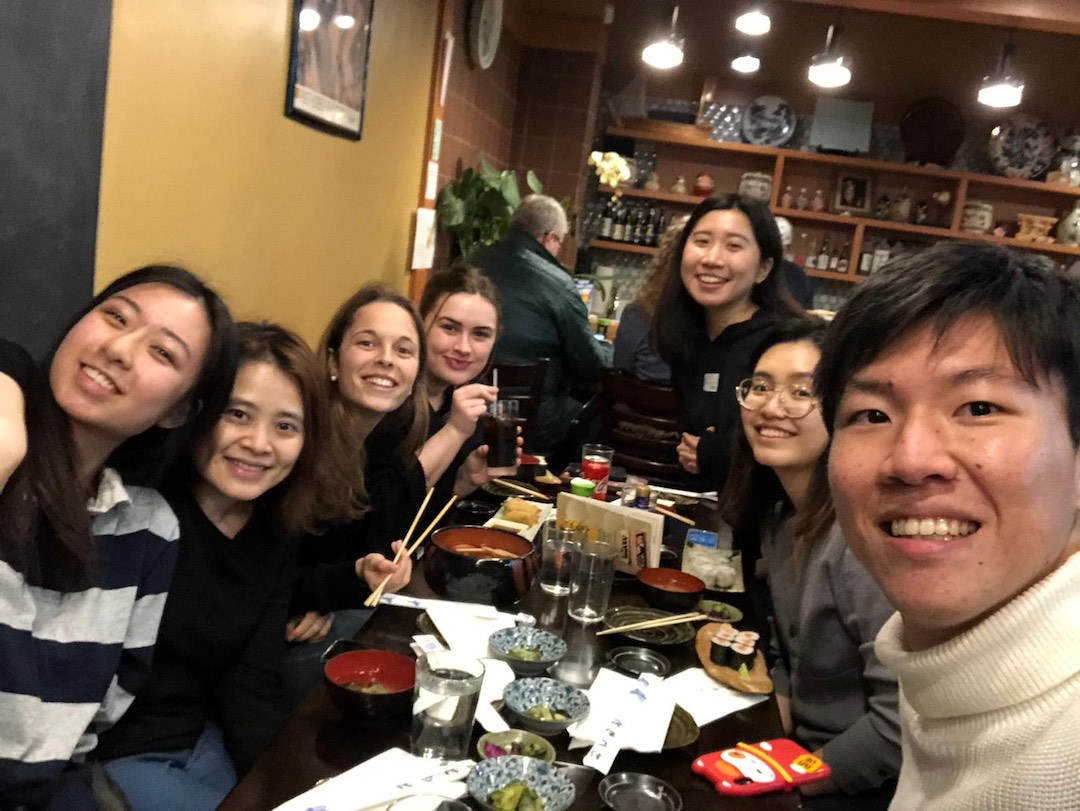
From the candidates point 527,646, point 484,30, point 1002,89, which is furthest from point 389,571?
point 1002,89

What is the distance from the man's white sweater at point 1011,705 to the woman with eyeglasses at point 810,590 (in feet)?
1.53

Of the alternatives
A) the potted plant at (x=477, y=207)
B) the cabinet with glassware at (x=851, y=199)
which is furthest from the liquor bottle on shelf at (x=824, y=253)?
the potted plant at (x=477, y=207)

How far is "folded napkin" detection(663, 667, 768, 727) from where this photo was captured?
1.23 m

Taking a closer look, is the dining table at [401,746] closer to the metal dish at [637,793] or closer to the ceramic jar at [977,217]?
the metal dish at [637,793]

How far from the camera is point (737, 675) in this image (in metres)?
1.32

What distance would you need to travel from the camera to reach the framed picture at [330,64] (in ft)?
8.41

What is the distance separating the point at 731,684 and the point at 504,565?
41 centimetres

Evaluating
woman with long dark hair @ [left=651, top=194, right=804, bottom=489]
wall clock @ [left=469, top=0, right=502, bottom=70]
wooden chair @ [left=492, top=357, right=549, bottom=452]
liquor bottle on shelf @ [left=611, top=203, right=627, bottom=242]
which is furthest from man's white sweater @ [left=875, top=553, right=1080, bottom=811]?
liquor bottle on shelf @ [left=611, top=203, right=627, bottom=242]

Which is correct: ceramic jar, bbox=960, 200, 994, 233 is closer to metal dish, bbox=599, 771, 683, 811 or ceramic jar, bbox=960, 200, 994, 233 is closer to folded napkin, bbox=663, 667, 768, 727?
folded napkin, bbox=663, 667, 768, 727

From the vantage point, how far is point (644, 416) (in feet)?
9.82

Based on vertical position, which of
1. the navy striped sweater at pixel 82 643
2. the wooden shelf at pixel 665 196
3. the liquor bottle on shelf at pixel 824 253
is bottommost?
the navy striped sweater at pixel 82 643

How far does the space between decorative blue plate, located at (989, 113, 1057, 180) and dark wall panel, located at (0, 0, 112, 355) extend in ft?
19.4

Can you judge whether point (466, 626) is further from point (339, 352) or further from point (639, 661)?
point (339, 352)

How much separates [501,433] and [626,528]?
54cm
